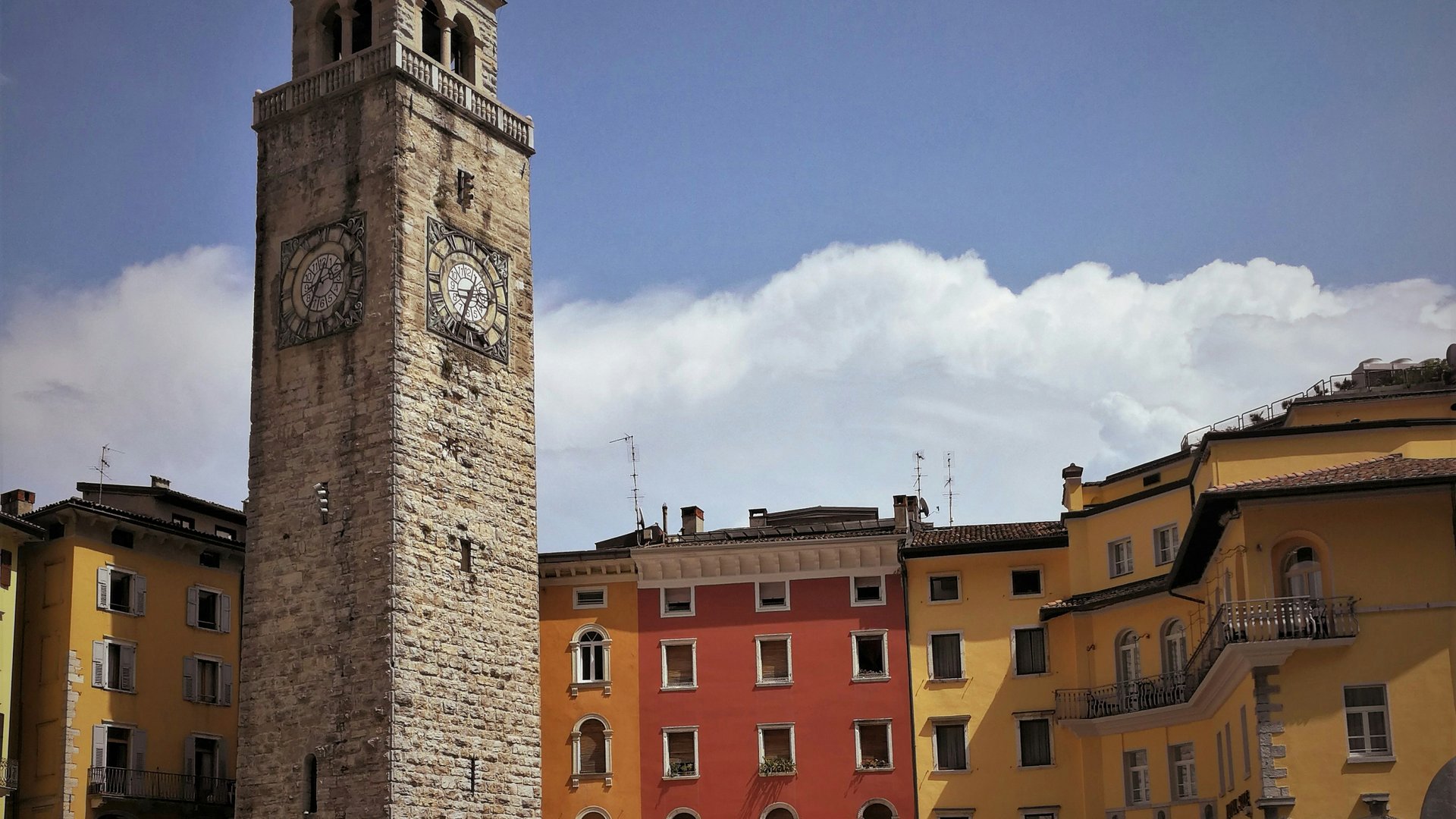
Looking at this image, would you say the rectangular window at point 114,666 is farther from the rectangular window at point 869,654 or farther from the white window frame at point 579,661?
the rectangular window at point 869,654

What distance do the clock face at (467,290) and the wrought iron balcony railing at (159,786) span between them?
523 inches

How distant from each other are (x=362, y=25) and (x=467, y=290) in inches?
296

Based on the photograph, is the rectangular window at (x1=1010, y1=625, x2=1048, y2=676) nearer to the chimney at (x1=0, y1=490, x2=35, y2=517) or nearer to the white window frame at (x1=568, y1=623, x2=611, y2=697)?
the white window frame at (x1=568, y1=623, x2=611, y2=697)

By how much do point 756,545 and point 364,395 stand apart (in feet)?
40.7

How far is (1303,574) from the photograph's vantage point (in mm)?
31484

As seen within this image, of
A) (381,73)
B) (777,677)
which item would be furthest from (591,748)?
(381,73)

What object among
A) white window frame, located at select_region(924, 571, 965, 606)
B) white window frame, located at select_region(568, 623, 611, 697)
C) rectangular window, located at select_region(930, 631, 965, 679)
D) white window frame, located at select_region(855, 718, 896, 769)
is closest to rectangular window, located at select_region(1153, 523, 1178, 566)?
white window frame, located at select_region(924, 571, 965, 606)

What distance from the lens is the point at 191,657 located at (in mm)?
45594

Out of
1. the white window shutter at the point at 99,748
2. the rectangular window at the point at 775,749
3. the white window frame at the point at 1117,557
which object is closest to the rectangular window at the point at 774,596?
the rectangular window at the point at 775,749

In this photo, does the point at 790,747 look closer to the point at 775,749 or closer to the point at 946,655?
the point at 775,749

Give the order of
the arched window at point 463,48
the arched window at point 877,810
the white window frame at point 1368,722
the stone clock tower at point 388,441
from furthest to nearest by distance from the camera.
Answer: the arched window at point 877,810
the arched window at point 463,48
the stone clock tower at point 388,441
the white window frame at point 1368,722

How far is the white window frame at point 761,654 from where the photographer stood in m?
46.8

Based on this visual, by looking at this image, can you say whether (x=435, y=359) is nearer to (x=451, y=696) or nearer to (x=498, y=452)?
(x=498, y=452)

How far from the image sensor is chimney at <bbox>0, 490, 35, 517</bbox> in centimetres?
4481
